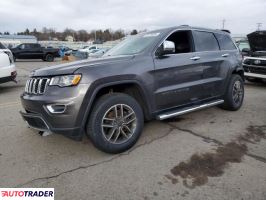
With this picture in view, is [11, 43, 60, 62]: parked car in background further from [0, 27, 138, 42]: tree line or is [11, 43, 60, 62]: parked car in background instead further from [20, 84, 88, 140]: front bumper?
[0, 27, 138, 42]: tree line

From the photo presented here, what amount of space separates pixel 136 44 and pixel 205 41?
4.88 ft

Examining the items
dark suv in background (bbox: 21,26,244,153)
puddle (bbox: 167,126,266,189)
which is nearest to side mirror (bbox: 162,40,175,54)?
dark suv in background (bbox: 21,26,244,153)

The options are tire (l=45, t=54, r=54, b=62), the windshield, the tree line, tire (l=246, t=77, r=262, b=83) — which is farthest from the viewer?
the tree line

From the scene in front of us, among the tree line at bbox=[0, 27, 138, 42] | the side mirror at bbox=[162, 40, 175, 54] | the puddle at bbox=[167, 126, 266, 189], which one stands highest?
the tree line at bbox=[0, 27, 138, 42]

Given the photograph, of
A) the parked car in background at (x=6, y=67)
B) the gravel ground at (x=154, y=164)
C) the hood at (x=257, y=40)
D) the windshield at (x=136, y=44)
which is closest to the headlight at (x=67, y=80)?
the gravel ground at (x=154, y=164)

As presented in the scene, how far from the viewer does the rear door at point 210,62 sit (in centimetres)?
485

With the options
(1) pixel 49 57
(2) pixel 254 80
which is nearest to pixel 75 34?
(1) pixel 49 57

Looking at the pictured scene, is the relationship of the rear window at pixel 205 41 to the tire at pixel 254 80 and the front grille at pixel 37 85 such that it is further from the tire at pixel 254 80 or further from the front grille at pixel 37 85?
the tire at pixel 254 80

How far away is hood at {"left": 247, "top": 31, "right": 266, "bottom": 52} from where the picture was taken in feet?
30.5

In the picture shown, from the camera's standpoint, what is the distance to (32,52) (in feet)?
87.4

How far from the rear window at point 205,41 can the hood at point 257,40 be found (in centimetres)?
478

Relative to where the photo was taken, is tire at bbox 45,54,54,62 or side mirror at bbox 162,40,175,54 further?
tire at bbox 45,54,54,62

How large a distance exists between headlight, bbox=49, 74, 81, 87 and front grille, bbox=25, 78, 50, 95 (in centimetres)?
15

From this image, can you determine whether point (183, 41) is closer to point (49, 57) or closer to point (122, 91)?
point (122, 91)
